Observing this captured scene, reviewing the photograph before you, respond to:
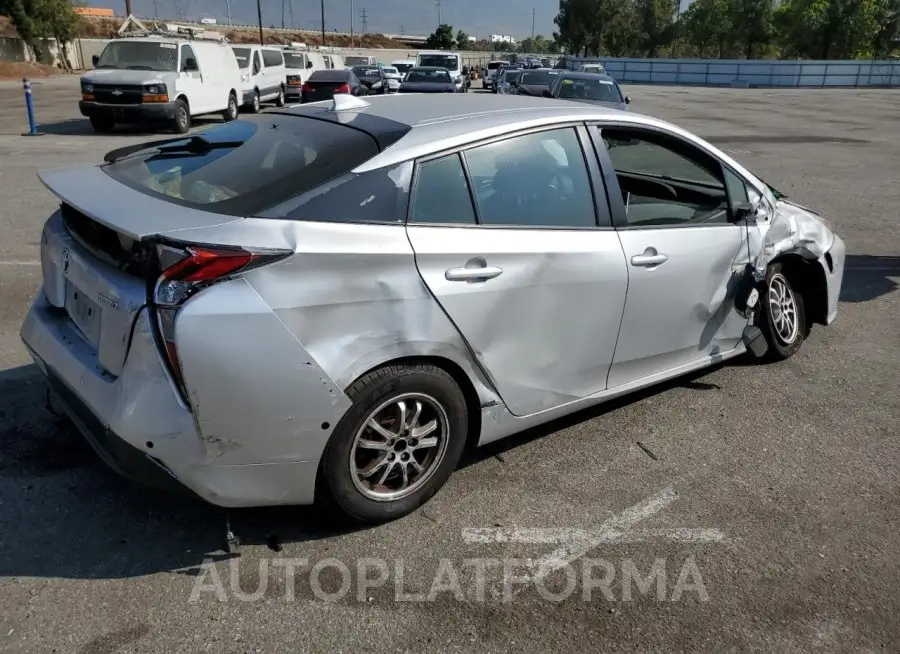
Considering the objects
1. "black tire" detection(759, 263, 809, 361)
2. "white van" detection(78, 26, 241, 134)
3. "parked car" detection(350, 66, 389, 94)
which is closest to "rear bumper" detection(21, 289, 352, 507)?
"black tire" detection(759, 263, 809, 361)

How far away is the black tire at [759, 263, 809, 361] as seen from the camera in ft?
15.9

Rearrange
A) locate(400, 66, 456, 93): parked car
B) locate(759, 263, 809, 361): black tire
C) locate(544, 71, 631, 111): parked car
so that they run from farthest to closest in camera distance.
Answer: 1. locate(400, 66, 456, 93): parked car
2. locate(544, 71, 631, 111): parked car
3. locate(759, 263, 809, 361): black tire

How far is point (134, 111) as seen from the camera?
16.5 m

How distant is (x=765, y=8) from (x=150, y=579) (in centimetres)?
9302

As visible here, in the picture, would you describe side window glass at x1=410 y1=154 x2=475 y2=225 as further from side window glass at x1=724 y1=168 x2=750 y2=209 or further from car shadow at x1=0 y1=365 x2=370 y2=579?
side window glass at x1=724 y1=168 x2=750 y2=209

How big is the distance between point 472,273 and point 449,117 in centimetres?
81

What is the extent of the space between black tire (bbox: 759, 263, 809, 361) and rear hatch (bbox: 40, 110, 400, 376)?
272 cm

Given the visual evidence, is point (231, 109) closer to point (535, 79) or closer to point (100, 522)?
point (535, 79)

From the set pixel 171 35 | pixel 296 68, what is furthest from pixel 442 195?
pixel 296 68

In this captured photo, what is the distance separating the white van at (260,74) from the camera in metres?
23.0

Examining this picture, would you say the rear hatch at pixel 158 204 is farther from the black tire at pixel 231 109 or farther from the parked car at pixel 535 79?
the parked car at pixel 535 79

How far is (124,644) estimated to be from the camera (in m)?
2.60

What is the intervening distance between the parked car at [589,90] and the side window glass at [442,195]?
1475cm

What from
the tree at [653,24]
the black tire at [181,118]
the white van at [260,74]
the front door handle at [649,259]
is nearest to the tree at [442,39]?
the tree at [653,24]
